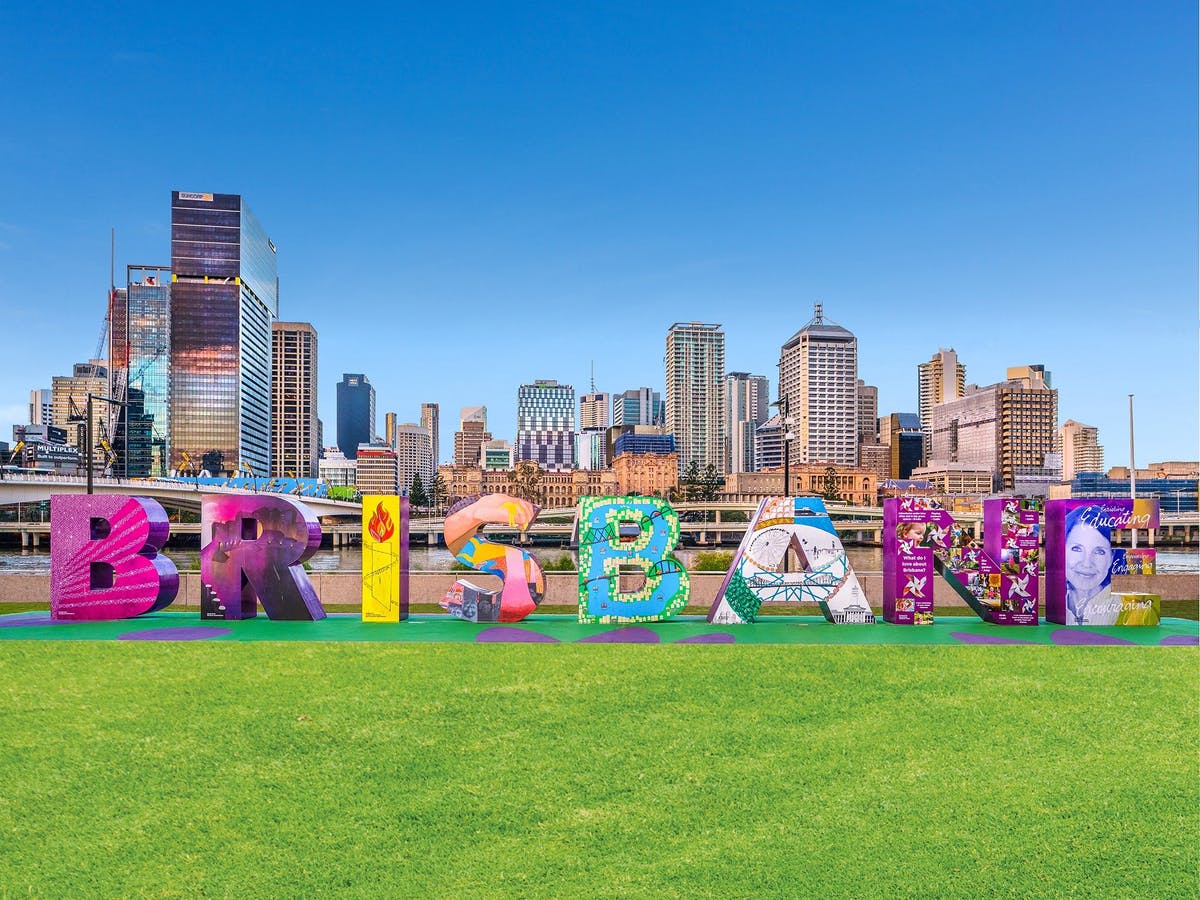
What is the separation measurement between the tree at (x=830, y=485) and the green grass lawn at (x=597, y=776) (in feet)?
576

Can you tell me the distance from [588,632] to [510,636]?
1.38 metres

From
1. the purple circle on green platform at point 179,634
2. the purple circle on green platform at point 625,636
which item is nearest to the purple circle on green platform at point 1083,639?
the purple circle on green platform at point 625,636

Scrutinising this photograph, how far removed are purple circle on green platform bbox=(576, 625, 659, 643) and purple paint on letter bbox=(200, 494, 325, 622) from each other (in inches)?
228

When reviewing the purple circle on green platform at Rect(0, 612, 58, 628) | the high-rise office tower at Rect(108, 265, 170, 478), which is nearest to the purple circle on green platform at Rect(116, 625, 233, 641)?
the purple circle on green platform at Rect(0, 612, 58, 628)

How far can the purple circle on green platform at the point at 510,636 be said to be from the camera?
44.8 ft

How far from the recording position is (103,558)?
15953mm

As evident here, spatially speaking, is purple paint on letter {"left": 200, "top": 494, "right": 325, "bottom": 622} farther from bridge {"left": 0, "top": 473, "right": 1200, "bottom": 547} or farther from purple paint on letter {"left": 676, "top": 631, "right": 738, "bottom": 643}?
bridge {"left": 0, "top": 473, "right": 1200, "bottom": 547}

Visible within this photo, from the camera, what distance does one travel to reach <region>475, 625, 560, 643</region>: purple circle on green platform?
44.8 ft

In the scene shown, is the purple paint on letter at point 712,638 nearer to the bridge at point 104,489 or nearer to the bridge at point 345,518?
the bridge at point 345,518

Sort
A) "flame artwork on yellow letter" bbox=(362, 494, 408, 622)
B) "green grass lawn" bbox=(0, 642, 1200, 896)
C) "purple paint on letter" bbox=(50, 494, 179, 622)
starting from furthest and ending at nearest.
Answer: "flame artwork on yellow letter" bbox=(362, 494, 408, 622) → "purple paint on letter" bbox=(50, 494, 179, 622) → "green grass lawn" bbox=(0, 642, 1200, 896)

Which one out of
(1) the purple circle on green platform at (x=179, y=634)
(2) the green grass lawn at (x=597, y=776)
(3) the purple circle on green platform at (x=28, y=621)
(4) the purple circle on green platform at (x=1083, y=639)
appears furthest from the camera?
(3) the purple circle on green platform at (x=28, y=621)

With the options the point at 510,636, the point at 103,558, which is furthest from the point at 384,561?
the point at 103,558

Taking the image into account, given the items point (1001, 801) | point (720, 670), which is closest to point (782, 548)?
point (720, 670)

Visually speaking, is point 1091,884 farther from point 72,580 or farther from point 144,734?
point 72,580
